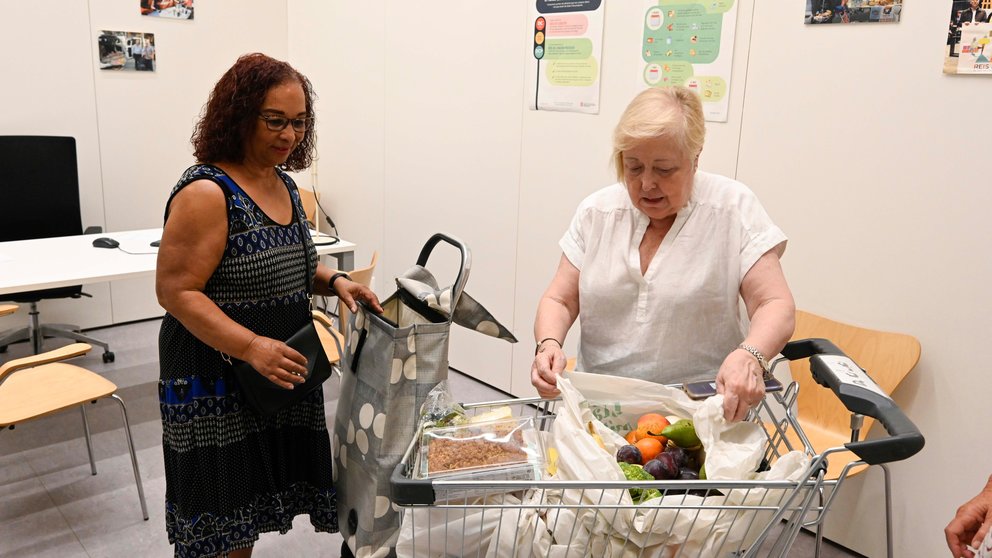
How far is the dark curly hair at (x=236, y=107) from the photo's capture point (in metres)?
1.78

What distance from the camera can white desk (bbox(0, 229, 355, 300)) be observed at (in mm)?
2982

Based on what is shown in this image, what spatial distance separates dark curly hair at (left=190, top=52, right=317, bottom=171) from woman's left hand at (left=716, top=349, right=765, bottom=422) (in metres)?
1.21

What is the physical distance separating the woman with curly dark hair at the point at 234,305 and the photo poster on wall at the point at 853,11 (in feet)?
5.66

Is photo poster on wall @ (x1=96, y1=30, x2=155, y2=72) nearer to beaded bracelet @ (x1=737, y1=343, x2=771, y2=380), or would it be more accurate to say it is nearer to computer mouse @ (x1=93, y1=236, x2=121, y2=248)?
computer mouse @ (x1=93, y1=236, x2=121, y2=248)

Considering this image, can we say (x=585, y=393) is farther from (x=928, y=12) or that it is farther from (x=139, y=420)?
(x=139, y=420)

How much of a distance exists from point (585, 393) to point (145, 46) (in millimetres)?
4273

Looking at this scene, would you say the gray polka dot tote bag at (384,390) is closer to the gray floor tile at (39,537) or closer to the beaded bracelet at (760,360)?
the beaded bracelet at (760,360)

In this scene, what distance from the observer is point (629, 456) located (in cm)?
125

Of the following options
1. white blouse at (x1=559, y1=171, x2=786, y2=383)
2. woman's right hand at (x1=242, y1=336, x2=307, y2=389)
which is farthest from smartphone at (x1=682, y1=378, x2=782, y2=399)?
woman's right hand at (x1=242, y1=336, x2=307, y2=389)

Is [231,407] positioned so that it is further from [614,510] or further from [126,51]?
[126,51]

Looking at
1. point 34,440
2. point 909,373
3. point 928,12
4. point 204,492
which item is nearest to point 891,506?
point 909,373

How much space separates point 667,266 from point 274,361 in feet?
2.99

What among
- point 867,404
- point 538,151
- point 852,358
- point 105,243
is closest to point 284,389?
point 867,404

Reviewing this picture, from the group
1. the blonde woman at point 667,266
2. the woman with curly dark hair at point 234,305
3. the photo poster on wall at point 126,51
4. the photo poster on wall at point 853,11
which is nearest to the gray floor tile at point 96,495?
the woman with curly dark hair at point 234,305
